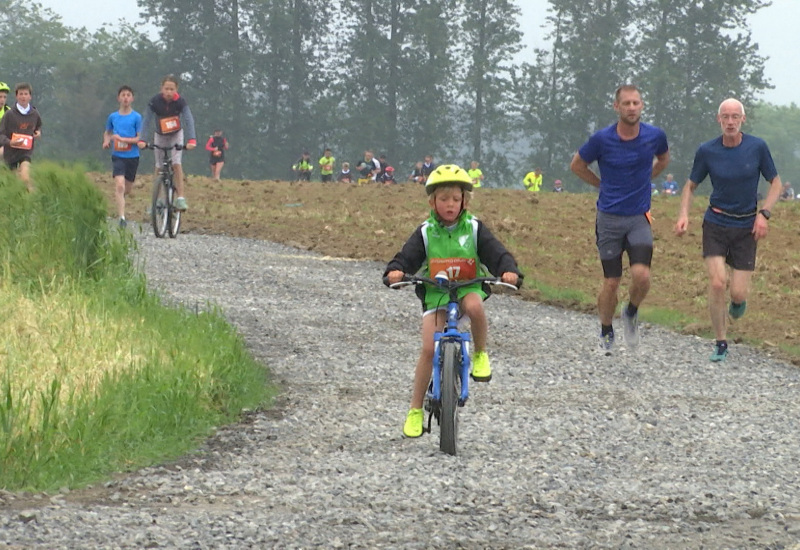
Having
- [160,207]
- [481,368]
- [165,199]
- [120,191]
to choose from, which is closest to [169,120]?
[165,199]

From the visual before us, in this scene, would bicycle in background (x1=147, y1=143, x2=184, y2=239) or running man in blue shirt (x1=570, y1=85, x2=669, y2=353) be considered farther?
bicycle in background (x1=147, y1=143, x2=184, y2=239)

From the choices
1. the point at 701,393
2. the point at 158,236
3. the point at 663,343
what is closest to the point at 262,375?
the point at 701,393

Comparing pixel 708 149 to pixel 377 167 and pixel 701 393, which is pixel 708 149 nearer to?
pixel 701 393

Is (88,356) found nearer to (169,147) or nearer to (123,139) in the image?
(169,147)

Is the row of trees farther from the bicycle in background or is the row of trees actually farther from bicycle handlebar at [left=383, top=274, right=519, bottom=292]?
bicycle handlebar at [left=383, top=274, right=519, bottom=292]

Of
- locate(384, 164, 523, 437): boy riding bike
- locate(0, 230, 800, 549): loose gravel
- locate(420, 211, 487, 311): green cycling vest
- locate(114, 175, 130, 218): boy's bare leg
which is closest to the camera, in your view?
locate(0, 230, 800, 549): loose gravel

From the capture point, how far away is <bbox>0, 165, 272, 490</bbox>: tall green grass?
25.9 ft

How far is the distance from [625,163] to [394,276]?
4.26 m

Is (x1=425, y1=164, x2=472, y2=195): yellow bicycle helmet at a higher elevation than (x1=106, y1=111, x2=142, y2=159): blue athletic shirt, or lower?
lower

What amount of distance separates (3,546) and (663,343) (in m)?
9.69

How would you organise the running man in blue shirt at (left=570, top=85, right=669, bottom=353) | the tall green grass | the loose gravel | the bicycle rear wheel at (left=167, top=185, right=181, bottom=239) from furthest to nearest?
the bicycle rear wheel at (left=167, top=185, right=181, bottom=239)
the running man in blue shirt at (left=570, top=85, right=669, bottom=353)
the tall green grass
the loose gravel

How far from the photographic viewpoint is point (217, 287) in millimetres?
16875

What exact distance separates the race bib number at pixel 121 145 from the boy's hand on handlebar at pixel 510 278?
466 inches

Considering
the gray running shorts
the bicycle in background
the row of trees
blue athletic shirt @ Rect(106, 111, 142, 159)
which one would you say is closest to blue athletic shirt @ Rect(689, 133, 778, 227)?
the gray running shorts
